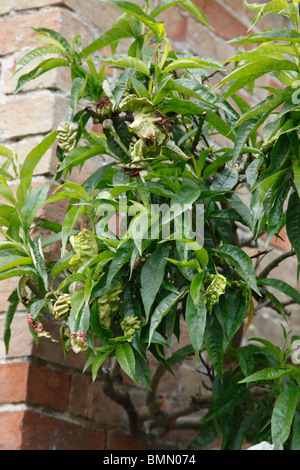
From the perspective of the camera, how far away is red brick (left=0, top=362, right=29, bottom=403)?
1326mm

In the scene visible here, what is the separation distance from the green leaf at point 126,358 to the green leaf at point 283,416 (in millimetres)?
231

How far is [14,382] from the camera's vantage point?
4.39ft

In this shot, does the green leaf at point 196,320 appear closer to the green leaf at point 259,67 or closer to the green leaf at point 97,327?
the green leaf at point 97,327

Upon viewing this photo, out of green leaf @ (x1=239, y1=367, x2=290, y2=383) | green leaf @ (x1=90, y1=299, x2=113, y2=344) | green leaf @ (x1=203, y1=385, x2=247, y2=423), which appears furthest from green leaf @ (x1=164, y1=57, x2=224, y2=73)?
green leaf @ (x1=203, y1=385, x2=247, y2=423)

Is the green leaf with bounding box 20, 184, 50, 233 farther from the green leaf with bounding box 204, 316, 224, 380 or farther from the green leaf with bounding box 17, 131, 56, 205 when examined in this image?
the green leaf with bounding box 204, 316, 224, 380

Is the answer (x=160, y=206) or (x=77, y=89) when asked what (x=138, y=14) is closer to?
(x=77, y=89)

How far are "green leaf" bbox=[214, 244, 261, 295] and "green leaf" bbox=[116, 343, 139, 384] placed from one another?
0.66ft

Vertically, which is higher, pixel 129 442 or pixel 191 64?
pixel 191 64

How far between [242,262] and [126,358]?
22 centimetres

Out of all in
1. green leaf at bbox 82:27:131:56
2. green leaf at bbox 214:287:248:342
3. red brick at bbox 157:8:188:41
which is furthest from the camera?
red brick at bbox 157:8:188:41

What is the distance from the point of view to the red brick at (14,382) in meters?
1.33

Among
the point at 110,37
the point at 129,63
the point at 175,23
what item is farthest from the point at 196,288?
the point at 175,23

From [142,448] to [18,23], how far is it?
1122mm

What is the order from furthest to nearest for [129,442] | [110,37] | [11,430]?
[129,442], [11,430], [110,37]
